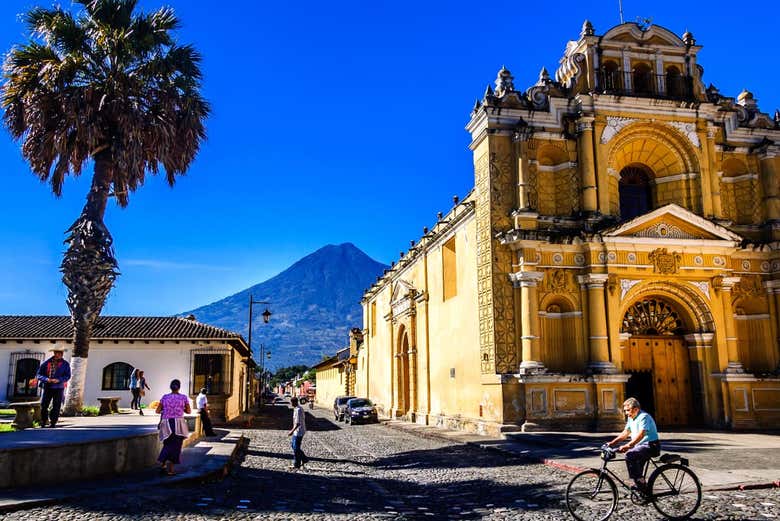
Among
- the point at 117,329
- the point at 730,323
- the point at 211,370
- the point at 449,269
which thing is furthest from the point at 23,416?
the point at 730,323

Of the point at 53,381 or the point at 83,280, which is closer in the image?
the point at 53,381

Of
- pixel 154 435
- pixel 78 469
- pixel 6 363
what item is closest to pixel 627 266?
pixel 154 435

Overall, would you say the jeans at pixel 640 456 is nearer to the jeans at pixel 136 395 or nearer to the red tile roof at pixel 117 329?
the jeans at pixel 136 395

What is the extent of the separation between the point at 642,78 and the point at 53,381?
67.1 ft

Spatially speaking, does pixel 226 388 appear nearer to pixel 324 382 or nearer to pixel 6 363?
pixel 6 363

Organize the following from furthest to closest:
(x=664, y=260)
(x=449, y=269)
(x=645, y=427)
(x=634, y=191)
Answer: (x=449, y=269), (x=634, y=191), (x=664, y=260), (x=645, y=427)

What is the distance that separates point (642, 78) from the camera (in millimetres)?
22938

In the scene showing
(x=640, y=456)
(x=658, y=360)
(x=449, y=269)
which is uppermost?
(x=449, y=269)

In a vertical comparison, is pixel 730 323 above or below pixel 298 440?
above

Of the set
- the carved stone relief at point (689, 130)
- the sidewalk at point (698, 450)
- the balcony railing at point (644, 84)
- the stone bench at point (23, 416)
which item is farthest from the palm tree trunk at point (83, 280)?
the carved stone relief at point (689, 130)

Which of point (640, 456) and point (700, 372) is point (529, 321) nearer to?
point (700, 372)

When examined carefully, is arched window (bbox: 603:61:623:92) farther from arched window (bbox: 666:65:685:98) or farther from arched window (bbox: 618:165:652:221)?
arched window (bbox: 618:165:652:221)

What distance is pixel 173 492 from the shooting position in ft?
30.9

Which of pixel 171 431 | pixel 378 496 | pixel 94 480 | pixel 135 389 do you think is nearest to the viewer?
pixel 94 480
